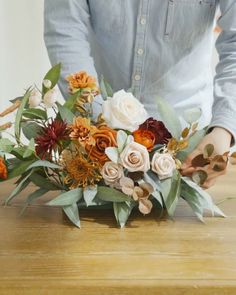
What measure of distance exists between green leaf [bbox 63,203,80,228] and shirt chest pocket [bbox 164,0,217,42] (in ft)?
2.14

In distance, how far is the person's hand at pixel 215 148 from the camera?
102cm

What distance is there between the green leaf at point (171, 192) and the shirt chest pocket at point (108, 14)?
61 cm

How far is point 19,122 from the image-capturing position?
1.03m

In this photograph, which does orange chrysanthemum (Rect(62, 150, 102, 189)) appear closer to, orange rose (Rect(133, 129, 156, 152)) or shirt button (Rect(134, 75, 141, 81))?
orange rose (Rect(133, 129, 156, 152))

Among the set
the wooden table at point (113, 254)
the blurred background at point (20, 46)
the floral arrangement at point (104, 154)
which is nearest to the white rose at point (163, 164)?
the floral arrangement at point (104, 154)

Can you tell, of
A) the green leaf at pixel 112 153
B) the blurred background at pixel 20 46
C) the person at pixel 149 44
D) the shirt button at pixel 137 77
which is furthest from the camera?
the blurred background at pixel 20 46

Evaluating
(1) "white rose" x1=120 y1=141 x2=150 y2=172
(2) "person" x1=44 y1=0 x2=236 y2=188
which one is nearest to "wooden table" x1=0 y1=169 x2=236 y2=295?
(1) "white rose" x1=120 y1=141 x2=150 y2=172

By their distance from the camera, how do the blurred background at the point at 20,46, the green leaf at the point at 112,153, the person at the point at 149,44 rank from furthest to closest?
the blurred background at the point at 20,46 → the person at the point at 149,44 → the green leaf at the point at 112,153

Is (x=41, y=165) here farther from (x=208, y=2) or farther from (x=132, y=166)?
(x=208, y=2)

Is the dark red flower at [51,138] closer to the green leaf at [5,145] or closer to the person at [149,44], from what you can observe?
the green leaf at [5,145]

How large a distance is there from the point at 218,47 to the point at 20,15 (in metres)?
1.56

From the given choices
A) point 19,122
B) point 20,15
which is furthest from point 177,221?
point 20,15

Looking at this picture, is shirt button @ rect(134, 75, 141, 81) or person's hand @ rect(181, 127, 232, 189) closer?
person's hand @ rect(181, 127, 232, 189)

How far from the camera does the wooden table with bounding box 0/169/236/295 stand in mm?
742
